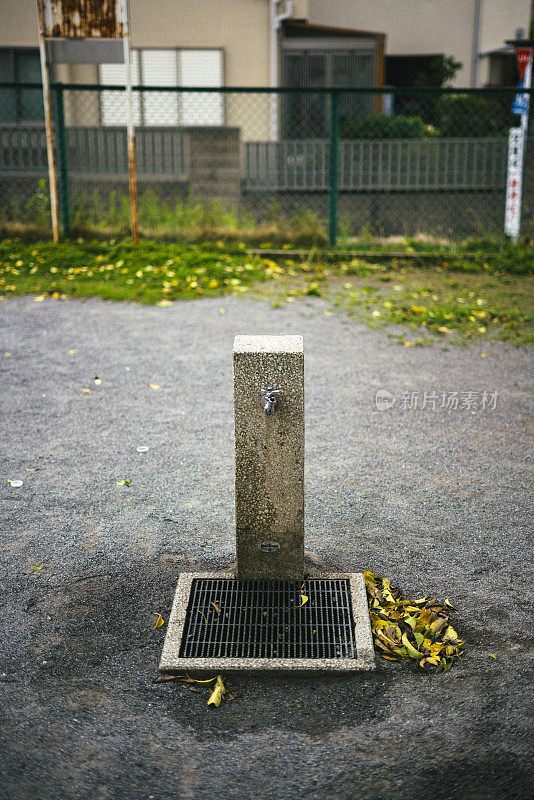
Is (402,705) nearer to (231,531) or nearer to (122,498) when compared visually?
(231,531)

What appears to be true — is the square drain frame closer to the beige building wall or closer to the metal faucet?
the metal faucet

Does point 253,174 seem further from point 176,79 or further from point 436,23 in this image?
point 436,23

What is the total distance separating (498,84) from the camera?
21203 mm

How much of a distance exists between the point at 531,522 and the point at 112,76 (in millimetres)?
15250

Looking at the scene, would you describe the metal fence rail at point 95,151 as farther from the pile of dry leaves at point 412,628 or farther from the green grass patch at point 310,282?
the pile of dry leaves at point 412,628

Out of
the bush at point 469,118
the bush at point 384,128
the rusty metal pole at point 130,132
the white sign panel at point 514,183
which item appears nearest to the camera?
the rusty metal pole at point 130,132

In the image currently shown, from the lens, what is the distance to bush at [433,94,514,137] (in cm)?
1673

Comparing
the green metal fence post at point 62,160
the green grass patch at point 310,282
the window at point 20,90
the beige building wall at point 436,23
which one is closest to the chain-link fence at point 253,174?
the green metal fence post at point 62,160

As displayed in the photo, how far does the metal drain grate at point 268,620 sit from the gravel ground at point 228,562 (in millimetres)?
142

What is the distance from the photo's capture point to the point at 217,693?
2682mm

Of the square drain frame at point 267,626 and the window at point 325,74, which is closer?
the square drain frame at point 267,626

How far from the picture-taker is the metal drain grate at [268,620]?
2.94 m

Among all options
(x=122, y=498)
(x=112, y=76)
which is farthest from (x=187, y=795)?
(x=112, y=76)

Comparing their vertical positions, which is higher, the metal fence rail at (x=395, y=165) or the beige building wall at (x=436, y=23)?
the beige building wall at (x=436, y=23)
